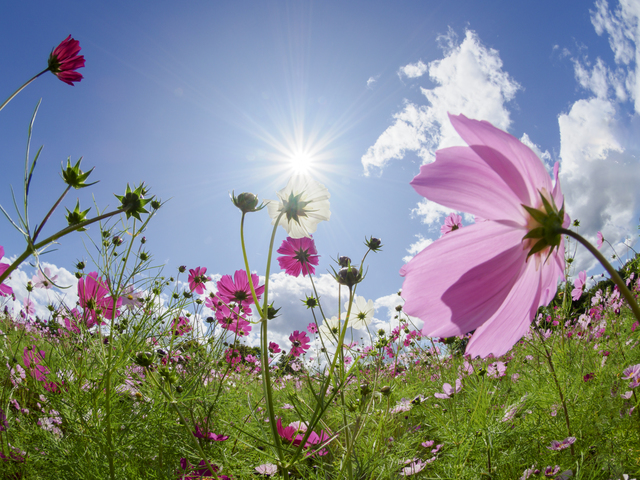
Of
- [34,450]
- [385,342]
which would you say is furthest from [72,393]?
[385,342]

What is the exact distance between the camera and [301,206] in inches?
28.9

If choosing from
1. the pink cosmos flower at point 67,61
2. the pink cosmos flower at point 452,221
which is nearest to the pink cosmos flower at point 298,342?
the pink cosmos flower at point 452,221

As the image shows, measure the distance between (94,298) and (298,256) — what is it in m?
0.69

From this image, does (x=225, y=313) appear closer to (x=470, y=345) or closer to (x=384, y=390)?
(x=384, y=390)

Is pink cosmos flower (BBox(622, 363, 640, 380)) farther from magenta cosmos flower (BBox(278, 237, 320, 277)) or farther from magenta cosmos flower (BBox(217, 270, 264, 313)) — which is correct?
magenta cosmos flower (BBox(217, 270, 264, 313))

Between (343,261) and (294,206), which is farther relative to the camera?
(343,261)

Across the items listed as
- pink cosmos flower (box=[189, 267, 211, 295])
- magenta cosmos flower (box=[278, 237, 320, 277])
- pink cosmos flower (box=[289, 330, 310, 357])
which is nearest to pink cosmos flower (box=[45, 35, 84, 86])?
magenta cosmos flower (box=[278, 237, 320, 277])

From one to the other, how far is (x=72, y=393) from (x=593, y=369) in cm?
190

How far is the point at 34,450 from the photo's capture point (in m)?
1.06

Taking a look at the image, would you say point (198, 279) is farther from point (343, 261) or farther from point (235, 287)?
point (343, 261)

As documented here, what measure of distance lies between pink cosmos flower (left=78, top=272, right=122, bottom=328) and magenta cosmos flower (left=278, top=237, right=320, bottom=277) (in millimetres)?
545

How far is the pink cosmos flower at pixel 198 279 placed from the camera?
157 centimetres

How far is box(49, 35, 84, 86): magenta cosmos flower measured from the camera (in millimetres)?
827

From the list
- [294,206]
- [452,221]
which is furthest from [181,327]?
[452,221]
